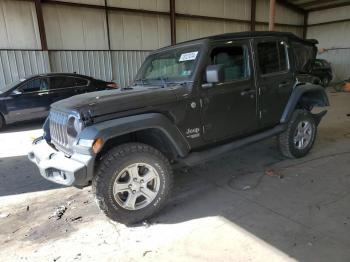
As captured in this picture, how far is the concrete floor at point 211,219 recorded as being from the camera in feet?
8.03

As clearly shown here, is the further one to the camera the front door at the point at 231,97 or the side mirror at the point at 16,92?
the side mirror at the point at 16,92

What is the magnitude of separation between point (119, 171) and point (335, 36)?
19387 mm

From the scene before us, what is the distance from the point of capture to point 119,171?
2719 millimetres

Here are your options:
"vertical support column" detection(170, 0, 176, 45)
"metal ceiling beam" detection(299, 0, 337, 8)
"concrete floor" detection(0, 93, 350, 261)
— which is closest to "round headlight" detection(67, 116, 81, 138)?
"concrete floor" detection(0, 93, 350, 261)

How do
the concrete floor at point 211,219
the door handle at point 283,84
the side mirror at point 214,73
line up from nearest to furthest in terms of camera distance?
the concrete floor at point 211,219
the side mirror at point 214,73
the door handle at point 283,84

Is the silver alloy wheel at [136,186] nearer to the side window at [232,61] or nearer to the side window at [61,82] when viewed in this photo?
the side window at [232,61]

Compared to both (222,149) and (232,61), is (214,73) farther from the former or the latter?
(222,149)

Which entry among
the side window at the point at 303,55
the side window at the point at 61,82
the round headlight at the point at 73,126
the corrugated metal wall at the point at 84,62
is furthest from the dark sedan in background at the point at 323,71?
the round headlight at the point at 73,126

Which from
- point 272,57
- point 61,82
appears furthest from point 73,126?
point 61,82

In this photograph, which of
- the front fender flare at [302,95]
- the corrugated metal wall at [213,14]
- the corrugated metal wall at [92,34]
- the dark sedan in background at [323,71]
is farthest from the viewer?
the dark sedan in background at [323,71]

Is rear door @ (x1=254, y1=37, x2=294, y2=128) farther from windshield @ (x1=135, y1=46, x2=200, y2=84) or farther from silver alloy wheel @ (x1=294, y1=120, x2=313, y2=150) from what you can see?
windshield @ (x1=135, y1=46, x2=200, y2=84)

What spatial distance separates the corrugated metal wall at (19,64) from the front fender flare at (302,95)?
29.3 feet

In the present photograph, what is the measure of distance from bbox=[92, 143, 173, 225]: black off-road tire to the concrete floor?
0.14m

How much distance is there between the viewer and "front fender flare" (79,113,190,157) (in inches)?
99.3
